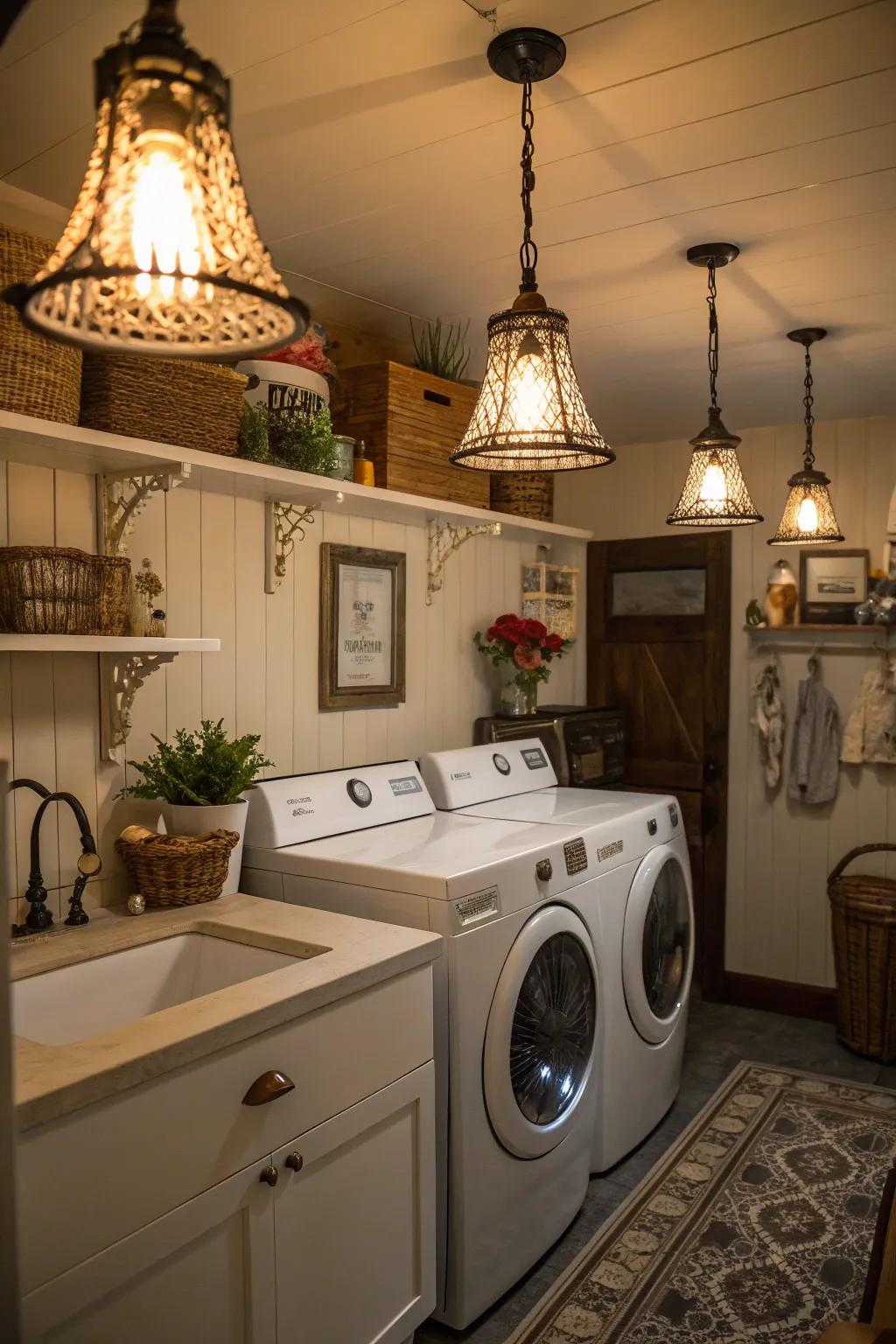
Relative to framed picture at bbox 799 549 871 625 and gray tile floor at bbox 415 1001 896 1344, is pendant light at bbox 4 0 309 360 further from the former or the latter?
framed picture at bbox 799 549 871 625

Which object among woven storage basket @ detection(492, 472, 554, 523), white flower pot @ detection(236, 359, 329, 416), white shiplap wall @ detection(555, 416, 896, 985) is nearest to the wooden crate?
white flower pot @ detection(236, 359, 329, 416)

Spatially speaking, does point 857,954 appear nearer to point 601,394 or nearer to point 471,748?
point 471,748

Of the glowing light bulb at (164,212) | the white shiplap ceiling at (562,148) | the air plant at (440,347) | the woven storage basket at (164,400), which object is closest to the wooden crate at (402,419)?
the air plant at (440,347)

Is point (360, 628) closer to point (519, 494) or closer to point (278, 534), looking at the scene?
point (278, 534)

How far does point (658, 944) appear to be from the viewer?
9.60 ft

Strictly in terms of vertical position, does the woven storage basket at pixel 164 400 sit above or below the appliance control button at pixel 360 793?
above

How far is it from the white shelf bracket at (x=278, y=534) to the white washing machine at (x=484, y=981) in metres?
0.55

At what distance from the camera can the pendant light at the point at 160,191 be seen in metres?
0.88

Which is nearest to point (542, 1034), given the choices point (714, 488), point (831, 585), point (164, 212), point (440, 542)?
point (714, 488)

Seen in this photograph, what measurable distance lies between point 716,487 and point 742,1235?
1.85 metres

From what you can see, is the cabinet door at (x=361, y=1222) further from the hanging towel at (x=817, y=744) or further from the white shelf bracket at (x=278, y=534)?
the hanging towel at (x=817, y=744)

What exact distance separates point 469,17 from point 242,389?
974 mm

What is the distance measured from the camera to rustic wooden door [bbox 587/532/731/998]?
163 inches

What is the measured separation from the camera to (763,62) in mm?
1521
